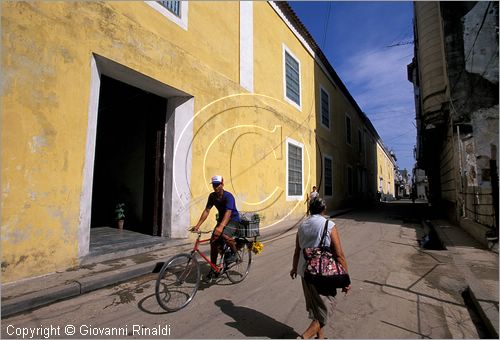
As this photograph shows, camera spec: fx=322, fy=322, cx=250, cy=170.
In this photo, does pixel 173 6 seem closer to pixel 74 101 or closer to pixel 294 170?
pixel 74 101

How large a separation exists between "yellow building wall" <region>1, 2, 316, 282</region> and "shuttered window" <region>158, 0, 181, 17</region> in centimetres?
42

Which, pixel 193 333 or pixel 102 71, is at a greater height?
pixel 102 71

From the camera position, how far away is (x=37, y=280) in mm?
4562

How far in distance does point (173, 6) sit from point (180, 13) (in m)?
0.23

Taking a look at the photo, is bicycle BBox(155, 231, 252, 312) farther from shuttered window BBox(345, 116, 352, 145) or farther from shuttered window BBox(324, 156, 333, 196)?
shuttered window BBox(345, 116, 352, 145)

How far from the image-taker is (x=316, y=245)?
294 centimetres

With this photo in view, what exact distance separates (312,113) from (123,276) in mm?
13524

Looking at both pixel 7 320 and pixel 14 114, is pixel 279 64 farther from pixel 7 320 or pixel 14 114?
pixel 7 320

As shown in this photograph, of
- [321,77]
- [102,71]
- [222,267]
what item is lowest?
[222,267]

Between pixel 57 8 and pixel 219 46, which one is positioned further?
pixel 219 46

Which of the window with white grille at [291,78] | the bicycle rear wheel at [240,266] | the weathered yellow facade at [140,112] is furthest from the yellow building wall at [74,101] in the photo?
the window with white grille at [291,78]

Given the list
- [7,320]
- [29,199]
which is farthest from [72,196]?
[7,320]

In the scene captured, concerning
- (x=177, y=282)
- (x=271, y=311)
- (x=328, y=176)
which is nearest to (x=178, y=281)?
(x=177, y=282)

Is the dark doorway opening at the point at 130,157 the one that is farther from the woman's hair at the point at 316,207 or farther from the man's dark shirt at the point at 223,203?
the woman's hair at the point at 316,207
